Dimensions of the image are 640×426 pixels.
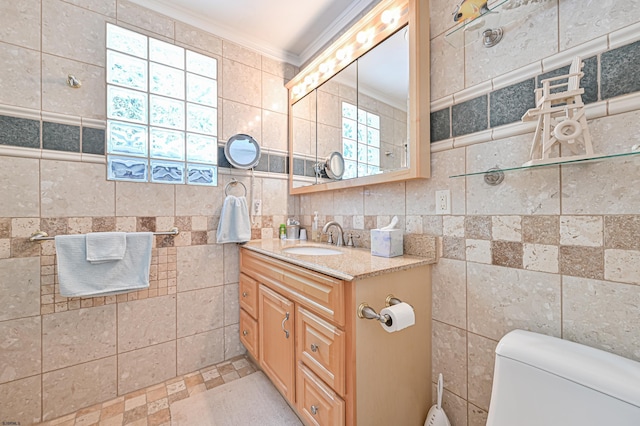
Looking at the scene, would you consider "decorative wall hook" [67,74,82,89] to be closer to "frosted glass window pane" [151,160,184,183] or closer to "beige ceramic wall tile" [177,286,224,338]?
"frosted glass window pane" [151,160,184,183]

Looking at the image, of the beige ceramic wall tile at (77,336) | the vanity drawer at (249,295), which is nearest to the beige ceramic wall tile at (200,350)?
the vanity drawer at (249,295)

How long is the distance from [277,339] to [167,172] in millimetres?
1277

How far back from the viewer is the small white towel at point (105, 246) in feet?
4.63

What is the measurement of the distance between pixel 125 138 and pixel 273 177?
3.26 feet

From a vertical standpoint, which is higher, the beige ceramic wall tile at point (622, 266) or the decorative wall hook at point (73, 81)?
the decorative wall hook at point (73, 81)

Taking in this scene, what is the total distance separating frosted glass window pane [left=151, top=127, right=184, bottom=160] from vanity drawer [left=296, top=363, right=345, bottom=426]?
1.52 meters

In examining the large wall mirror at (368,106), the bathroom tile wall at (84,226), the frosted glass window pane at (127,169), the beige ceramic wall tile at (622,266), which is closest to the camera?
the beige ceramic wall tile at (622,266)

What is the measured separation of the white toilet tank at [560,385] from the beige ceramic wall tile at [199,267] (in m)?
1.70

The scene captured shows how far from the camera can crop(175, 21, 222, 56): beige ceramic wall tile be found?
1768mm

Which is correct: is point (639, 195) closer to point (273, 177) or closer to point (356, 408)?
point (356, 408)

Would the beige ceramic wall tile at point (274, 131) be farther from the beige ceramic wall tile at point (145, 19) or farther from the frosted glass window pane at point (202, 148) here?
the beige ceramic wall tile at point (145, 19)

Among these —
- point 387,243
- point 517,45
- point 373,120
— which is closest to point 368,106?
point 373,120

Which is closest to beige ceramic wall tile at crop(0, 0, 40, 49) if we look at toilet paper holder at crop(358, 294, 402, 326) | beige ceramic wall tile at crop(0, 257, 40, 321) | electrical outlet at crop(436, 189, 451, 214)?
beige ceramic wall tile at crop(0, 257, 40, 321)

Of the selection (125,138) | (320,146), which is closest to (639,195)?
(320,146)
